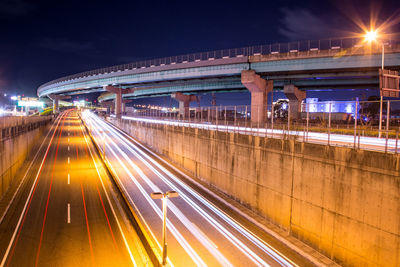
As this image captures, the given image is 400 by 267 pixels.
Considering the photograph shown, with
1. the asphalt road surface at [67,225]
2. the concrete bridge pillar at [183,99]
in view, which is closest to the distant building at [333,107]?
the asphalt road surface at [67,225]

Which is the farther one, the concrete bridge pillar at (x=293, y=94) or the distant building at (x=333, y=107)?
the concrete bridge pillar at (x=293, y=94)

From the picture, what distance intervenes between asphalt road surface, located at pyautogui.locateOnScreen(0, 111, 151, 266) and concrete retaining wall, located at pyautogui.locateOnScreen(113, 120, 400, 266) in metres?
8.48

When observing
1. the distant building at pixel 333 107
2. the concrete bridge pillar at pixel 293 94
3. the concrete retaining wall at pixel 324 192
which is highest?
the concrete bridge pillar at pixel 293 94

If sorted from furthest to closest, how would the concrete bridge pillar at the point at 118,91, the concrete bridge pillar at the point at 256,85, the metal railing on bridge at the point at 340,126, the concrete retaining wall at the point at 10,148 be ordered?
the concrete bridge pillar at the point at 118,91 < the concrete bridge pillar at the point at 256,85 < the concrete retaining wall at the point at 10,148 < the metal railing on bridge at the point at 340,126

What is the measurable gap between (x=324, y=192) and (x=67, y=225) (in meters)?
15.1

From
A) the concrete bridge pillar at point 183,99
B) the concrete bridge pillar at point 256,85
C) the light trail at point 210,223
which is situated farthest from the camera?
the concrete bridge pillar at point 183,99

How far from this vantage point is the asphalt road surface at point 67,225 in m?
14.1

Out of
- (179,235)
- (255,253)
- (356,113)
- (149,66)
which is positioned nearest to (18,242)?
(179,235)

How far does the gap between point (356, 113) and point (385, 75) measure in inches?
158

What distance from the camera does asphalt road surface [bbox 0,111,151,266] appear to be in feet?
46.4

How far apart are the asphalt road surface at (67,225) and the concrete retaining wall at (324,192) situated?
27.8 ft

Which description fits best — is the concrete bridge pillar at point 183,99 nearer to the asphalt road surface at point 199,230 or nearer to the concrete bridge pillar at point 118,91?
the concrete bridge pillar at point 118,91

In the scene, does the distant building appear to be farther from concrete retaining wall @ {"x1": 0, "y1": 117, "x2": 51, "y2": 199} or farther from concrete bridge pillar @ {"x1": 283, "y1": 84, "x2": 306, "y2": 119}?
concrete bridge pillar @ {"x1": 283, "y1": 84, "x2": 306, "y2": 119}

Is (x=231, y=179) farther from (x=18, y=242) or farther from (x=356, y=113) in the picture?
(x=18, y=242)
